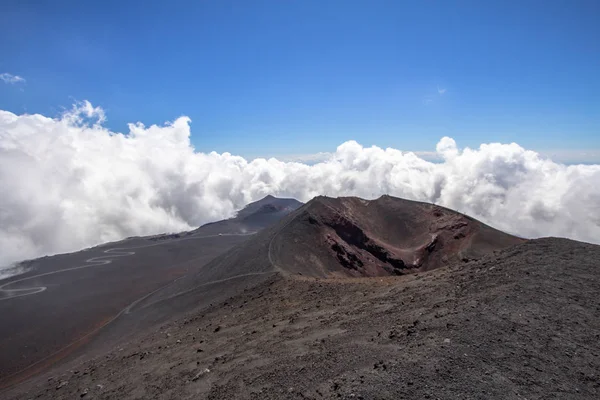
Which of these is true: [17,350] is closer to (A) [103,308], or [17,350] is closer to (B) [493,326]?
(A) [103,308]

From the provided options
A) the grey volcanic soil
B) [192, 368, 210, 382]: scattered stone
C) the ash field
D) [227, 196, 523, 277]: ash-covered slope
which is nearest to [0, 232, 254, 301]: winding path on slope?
the ash field

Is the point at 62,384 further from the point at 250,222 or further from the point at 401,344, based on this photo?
the point at 250,222

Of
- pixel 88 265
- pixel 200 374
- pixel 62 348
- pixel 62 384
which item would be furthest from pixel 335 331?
pixel 88 265

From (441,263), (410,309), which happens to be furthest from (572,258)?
(441,263)

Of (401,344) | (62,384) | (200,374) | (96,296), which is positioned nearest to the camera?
(401,344)

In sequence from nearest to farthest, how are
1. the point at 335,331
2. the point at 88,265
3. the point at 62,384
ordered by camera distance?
the point at 335,331 → the point at 62,384 → the point at 88,265

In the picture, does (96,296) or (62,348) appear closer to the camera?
(62,348)
